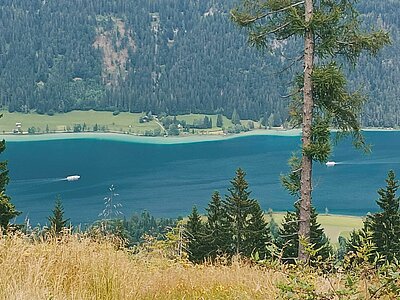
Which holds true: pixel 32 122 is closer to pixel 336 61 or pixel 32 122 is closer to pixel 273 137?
pixel 273 137

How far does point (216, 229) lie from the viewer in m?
31.8

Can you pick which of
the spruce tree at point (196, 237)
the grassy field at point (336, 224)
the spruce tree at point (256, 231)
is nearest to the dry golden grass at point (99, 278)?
the spruce tree at point (196, 237)

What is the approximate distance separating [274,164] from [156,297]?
106558mm

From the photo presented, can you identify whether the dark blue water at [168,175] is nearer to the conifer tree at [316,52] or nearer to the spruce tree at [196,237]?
the spruce tree at [196,237]

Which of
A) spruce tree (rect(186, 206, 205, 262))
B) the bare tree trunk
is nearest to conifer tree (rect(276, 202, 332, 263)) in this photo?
the bare tree trunk

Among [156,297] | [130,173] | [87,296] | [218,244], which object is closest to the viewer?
[87,296]

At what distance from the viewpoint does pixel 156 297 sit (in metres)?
4.88

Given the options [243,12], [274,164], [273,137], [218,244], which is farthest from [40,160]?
[243,12]

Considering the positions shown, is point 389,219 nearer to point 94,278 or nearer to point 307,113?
point 307,113

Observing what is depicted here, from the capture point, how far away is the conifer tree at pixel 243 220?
31406mm

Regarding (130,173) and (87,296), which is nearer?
(87,296)

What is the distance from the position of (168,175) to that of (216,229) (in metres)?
68.5

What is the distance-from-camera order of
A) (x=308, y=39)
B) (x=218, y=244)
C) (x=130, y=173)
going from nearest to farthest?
(x=308, y=39) < (x=218, y=244) < (x=130, y=173)

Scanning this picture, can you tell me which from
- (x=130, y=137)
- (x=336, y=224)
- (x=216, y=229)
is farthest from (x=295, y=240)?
(x=130, y=137)
